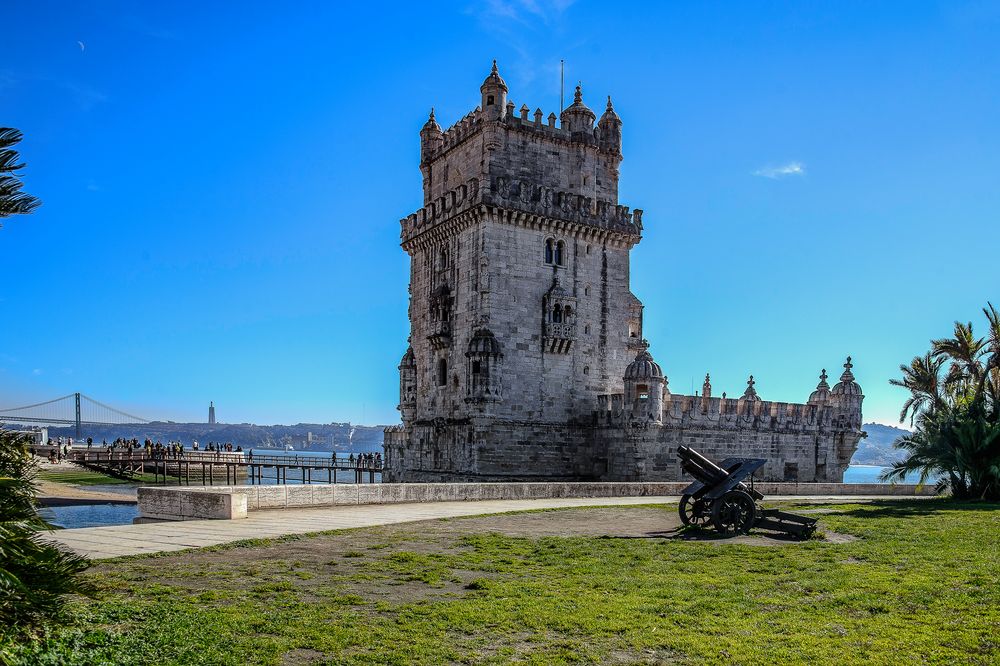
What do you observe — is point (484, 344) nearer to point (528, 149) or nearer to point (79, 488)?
point (528, 149)

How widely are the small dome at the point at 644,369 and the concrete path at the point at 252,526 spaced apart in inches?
472

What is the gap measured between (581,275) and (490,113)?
8086mm

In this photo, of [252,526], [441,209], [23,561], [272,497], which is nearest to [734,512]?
[252,526]

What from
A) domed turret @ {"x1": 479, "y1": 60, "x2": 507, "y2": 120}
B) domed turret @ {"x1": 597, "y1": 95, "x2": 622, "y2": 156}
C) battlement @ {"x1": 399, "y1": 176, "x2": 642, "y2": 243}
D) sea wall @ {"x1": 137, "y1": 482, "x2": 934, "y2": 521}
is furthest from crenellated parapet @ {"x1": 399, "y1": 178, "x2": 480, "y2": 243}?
sea wall @ {"x1": 137, "y1": 482, "x2": 934, "y2": 521}

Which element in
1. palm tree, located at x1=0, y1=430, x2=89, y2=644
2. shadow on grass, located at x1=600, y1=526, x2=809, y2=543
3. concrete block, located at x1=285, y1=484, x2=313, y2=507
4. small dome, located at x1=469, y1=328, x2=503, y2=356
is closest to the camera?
palm tree, located at x1=0, y1=430, x2=89, y2=644

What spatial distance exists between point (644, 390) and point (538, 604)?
25.3 metres

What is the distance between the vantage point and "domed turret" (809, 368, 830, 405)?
42.6m

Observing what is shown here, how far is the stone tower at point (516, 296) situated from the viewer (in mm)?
33375

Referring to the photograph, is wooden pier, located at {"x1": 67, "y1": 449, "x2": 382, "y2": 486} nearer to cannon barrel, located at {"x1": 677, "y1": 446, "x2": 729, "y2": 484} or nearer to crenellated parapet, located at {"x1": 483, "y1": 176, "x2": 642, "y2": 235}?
crenellated parapet, located at {"x1": 483, "y1": 176, "x2": 642, "y2": 235}

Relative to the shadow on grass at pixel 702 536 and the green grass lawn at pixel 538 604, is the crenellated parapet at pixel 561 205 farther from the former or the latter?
the green grass lawn at pixel 538 604

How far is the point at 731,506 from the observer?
15.2m

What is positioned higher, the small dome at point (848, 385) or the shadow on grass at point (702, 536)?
the small dome at point (848, 385)

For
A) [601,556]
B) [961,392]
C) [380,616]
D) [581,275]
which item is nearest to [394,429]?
[581,275]

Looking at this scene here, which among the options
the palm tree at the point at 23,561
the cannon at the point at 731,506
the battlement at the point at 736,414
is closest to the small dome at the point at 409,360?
the battlement at the point at 736,414
